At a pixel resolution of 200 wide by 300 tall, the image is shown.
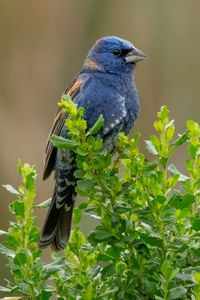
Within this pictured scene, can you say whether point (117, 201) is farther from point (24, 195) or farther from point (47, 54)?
point (47, 54)

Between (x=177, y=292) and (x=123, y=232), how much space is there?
223mm

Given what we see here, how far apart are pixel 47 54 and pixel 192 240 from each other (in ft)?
13.0

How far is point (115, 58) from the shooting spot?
3785mm

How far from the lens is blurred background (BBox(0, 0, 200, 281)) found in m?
5.81

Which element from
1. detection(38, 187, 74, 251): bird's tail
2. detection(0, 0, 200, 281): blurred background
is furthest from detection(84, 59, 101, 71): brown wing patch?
detection(0, 0, 200, 281): blurred background

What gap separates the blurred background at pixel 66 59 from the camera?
19.1 ft

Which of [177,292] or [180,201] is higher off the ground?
[180,201]

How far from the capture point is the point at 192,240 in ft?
7.22

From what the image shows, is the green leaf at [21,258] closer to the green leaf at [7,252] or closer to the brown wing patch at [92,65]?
the green leaf at [7,252]

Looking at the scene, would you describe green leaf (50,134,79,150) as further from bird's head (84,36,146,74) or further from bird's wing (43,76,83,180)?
bird's head (84,36,146,74)

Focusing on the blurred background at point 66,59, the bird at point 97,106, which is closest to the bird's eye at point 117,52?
the bird at point 97,106

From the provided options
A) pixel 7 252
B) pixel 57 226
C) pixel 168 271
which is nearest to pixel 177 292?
pixel 168 271

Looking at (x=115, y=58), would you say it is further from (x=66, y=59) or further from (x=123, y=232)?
(x=66, y=59)

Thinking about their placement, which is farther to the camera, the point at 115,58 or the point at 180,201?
the point at 115,58
